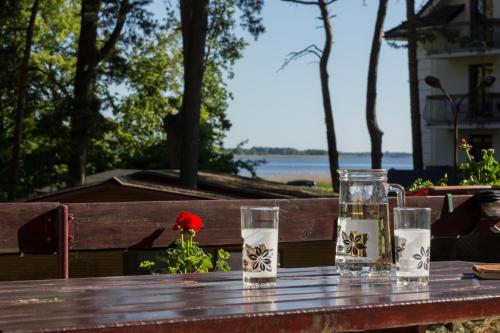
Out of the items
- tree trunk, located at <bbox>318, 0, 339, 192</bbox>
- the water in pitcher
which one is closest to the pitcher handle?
the water in pitcher

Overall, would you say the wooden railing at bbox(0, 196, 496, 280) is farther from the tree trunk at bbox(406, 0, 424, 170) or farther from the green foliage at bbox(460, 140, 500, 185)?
the tree trunk at bbox(406, 0, 424, 170)

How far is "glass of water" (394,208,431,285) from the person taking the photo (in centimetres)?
358

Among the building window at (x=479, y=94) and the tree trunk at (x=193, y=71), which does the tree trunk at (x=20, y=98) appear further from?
the building window at (x=479, y=94)

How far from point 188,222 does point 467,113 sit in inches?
1688

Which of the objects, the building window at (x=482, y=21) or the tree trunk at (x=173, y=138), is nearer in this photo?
the tree trunk at (x=173, y=138)

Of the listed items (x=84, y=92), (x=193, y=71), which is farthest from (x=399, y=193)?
(x=84, y=92)

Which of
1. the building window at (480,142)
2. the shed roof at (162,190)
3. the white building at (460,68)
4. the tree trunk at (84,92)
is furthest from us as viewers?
the building window at (480,142)

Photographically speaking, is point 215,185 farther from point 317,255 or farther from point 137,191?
point 317,255

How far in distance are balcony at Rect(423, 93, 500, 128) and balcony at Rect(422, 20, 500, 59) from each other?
1.90 meters

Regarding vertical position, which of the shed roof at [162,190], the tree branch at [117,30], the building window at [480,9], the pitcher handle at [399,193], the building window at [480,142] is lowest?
the pitcher handle at [399,193]

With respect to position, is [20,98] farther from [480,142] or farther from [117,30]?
[480,142]

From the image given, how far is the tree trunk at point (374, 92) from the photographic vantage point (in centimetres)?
3534

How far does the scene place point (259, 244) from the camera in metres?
3.47

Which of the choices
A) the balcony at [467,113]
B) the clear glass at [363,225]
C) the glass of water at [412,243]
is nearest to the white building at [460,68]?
the balcony at [467,113]
